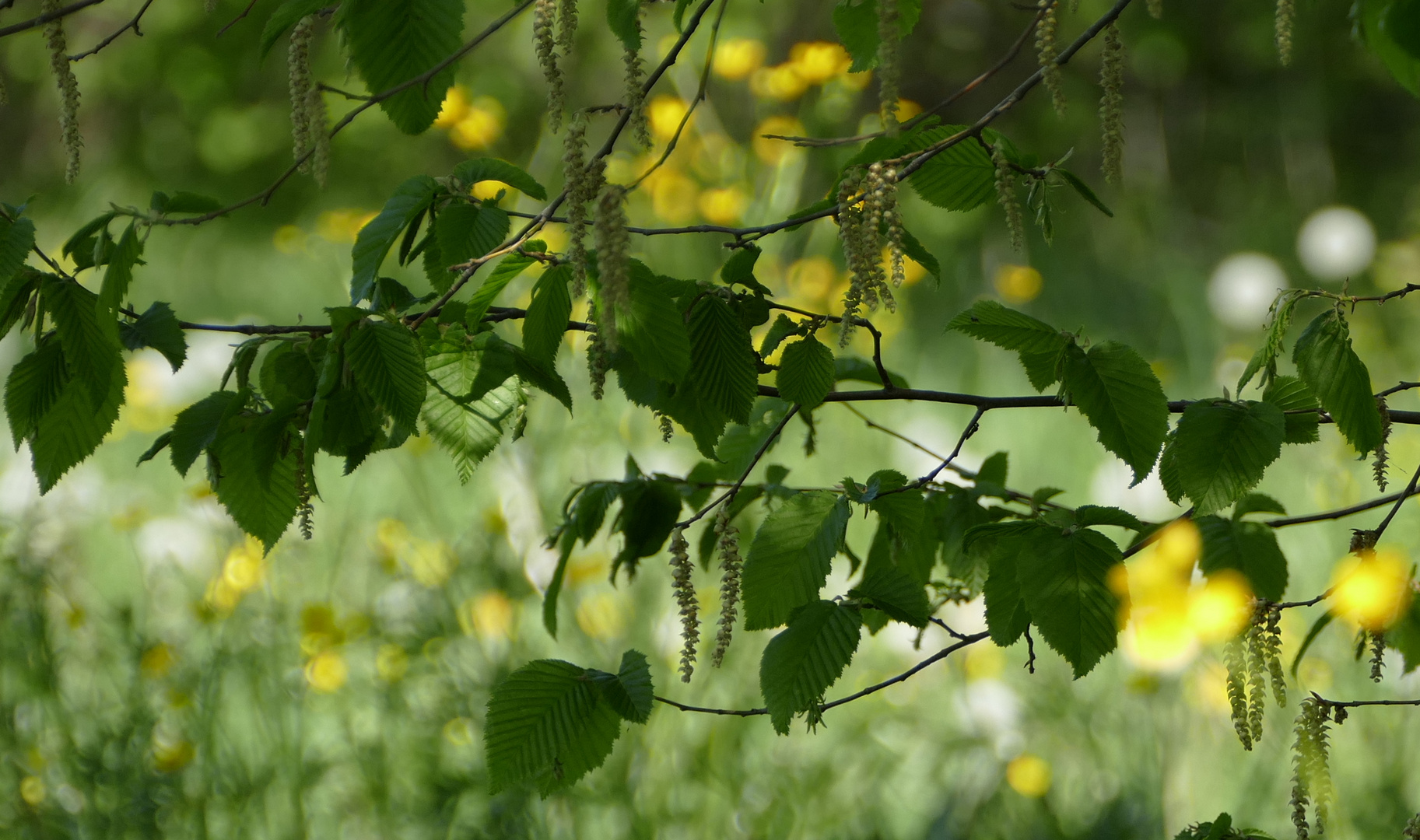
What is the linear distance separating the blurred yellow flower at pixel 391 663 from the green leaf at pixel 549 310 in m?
1.02

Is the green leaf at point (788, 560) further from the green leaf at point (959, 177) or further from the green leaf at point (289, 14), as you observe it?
the green leaf at point (289, 14)

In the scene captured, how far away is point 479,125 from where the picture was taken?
6.64 ft

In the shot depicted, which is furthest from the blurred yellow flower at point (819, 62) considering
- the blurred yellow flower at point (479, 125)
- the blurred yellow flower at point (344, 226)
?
the blurred yellow flower at point (344, 226)

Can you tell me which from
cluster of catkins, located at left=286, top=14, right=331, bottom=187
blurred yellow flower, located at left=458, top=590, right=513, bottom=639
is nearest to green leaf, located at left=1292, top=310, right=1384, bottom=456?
cluster of catkins, located at left=286, top=14, right=331, bottom=187

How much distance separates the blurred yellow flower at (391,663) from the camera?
1.62 m

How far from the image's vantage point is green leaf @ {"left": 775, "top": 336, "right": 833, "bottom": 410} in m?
0.81

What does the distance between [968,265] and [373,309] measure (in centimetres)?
311

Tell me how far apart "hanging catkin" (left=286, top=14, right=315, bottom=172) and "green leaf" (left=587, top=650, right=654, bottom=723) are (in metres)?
0.39

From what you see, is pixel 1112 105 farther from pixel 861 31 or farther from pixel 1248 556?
pixel 1248 556

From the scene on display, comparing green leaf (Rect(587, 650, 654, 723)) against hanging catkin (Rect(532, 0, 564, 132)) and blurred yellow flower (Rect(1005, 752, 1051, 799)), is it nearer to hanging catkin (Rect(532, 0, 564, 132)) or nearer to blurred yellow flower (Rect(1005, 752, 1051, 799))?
hanging catkin (Rect(532, 0, 564, 132))

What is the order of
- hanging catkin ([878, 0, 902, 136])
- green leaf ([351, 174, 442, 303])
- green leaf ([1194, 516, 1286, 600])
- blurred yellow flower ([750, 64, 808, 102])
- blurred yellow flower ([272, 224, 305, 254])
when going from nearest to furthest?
hanging catkin ([878, 0, 902, 136]) < green leaf ([351, 174, 442, 303]) < green leaf ([1194, 516, 1286, 600]) < blurred yellow flower ([750, 64, 808, 102]) < blurred yellow flower ([272, 224, 305, 254])

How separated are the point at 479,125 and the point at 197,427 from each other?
136cm

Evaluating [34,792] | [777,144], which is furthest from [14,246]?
[777,144]

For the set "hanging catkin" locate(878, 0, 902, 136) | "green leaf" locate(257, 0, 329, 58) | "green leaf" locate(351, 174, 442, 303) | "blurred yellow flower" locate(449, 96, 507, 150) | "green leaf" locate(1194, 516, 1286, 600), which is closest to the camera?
"hanging catkin" locate(878, 0, 902, 136)
